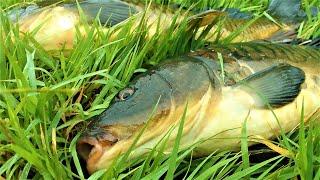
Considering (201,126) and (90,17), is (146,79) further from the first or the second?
(90,17)

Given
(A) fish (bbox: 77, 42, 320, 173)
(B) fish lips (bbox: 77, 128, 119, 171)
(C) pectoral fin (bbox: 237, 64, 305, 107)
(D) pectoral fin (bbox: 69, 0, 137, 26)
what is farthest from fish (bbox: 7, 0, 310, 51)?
(B) fish lips (bbox: 77, 128, 119, 171)

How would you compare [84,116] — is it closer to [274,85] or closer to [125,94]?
[125,94]

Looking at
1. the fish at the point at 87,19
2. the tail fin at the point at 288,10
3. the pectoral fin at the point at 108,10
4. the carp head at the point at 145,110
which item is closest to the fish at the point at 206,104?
the carp head at the point at 145,110

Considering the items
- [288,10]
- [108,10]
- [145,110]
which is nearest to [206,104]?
[145,110]

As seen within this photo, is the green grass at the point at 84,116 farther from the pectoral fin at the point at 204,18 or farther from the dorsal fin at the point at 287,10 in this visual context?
the dorsal fin at the point at 287,10

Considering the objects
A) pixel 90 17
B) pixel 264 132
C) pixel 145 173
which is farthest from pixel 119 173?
pixel 90 17

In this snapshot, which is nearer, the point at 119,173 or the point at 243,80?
the point at 119,173

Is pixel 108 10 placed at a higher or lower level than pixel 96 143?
higher
